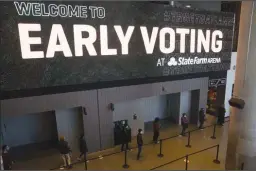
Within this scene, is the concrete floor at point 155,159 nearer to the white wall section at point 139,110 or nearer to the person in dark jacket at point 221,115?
the white wall section at point 139,110

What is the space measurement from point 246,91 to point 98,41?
20.3 ft

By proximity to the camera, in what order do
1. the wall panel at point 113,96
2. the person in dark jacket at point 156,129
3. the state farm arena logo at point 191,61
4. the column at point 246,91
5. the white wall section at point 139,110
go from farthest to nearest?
the white wall section at point 139,110, the state farm arena logo at point 191,61, the person in dark jacket at point 156,129, the wall panel at point 113,96, the column at point 246,91

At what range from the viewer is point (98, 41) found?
31.6 feet

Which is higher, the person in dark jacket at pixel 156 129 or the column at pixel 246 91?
the column at pixel 246 91

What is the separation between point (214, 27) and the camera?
12.9 meters

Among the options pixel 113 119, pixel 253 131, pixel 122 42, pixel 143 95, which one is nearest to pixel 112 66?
pixel 122 42

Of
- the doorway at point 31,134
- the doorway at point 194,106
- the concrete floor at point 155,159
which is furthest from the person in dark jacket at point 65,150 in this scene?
the doorway at point 194,106

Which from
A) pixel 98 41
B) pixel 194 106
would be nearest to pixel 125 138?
pixel 98 41

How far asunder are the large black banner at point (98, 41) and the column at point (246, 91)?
16.0ft

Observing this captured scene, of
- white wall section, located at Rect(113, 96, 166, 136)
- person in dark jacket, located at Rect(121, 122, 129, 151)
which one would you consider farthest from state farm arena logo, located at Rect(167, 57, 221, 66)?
person in dark jacket, located at Rect(121, 122, 129, 151)

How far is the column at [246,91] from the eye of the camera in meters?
6.34

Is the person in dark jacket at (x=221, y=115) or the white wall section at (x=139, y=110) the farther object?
the person in dark jacket at (x=221, y=115)

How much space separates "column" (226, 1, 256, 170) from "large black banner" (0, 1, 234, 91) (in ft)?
16.0

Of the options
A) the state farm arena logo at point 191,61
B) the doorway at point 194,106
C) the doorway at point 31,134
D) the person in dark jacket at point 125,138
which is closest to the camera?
the doorway at point 31,134
